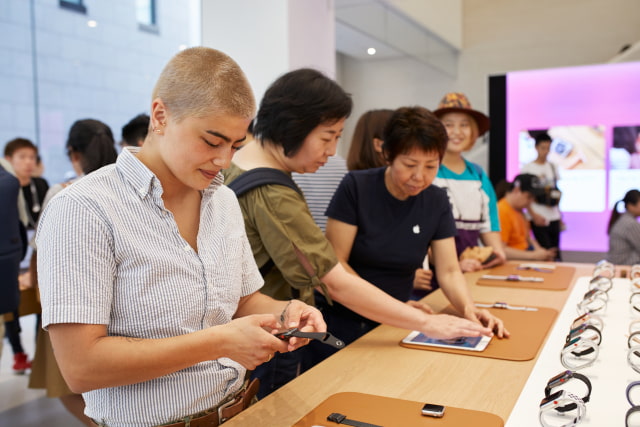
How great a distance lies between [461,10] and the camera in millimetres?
9500

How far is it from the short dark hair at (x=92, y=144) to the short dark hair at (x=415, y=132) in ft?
4.64

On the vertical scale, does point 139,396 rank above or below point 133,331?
below

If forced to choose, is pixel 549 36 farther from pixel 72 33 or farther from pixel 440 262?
pixel 440 262

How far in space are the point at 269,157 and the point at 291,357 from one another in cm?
63

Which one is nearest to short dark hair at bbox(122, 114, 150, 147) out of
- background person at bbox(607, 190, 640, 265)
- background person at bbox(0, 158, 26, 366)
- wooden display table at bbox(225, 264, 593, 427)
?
background person at bbox(0, 158, 26, 366)

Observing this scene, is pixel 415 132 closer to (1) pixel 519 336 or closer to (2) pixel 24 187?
(1) pixel 519 336

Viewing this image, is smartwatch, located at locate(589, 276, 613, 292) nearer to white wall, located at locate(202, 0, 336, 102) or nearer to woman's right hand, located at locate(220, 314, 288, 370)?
woman's right hand, located at locate(220, 314, 288, 370)

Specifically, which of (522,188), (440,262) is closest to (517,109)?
(522,188)

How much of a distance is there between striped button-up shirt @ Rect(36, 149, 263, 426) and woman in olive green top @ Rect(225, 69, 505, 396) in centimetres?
39

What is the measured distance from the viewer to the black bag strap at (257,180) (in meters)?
1.71

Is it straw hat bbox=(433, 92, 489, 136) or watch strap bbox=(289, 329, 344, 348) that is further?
straw hat bbox=(433, 92, 489, 136)

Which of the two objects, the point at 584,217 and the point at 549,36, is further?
the point at 549,36

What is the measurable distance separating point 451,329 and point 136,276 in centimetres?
104

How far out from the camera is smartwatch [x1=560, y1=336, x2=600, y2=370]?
1.48 metres
